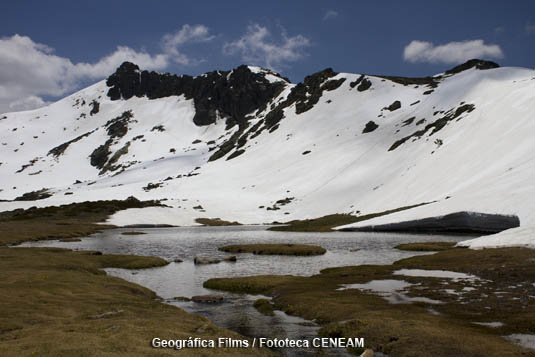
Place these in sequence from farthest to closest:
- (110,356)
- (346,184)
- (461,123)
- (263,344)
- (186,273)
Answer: (346,184), (461,123), (186,273), (263,344), (110,356)

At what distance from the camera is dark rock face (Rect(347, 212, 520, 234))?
64375mm

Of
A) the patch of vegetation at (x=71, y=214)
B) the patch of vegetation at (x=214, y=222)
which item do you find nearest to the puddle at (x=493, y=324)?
the patch of vegetation at (x=71, y=214)

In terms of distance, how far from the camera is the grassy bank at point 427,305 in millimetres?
17375

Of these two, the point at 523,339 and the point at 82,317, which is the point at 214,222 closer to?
the point at 82,317

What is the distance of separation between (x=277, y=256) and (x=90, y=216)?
105 meters

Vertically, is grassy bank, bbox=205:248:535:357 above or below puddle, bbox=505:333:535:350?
above

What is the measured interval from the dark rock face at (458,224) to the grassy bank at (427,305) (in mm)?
25569

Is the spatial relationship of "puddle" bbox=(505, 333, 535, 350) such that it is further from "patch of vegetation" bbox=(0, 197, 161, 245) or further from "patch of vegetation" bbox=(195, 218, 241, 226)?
"patch of vegetation" bbox=(195, 218, 241, 226)

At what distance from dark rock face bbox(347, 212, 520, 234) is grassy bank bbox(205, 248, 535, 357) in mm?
25569

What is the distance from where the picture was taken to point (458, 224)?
7594cm

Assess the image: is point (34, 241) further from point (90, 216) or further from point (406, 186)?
point (406, 186)

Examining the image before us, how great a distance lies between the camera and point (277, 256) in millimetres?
55750

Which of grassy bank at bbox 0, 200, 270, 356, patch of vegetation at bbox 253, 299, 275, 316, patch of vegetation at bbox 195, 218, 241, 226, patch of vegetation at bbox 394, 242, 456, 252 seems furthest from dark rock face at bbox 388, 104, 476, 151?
grassy bank at bbox 0, 200, 270, 356

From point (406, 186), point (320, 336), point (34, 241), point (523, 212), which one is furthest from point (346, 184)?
point (320, 336)
